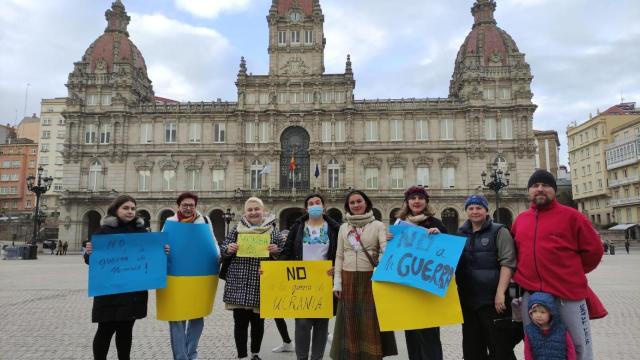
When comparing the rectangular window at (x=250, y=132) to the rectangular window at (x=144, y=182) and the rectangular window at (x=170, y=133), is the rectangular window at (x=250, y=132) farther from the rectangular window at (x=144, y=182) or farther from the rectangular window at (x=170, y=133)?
the rectangular window at (x=144, y=182)

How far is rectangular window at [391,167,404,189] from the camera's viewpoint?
4384cm

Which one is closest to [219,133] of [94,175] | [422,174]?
[94,175]

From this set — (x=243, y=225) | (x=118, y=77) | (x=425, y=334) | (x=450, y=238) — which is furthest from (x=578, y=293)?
(x=118, y=77)

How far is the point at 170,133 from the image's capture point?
45500 millimetres

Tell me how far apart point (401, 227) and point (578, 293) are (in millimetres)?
1973

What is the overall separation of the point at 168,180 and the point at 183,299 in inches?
1613

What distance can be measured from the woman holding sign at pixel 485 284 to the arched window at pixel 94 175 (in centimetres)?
4606

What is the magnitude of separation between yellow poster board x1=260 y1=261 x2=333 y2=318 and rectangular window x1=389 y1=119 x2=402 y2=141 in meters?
39.0

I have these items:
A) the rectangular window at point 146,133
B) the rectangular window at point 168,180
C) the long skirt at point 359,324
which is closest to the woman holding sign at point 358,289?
the long skirt at point 359,324

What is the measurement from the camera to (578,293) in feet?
15.2

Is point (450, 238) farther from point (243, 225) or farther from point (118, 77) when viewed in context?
point (118, 77)

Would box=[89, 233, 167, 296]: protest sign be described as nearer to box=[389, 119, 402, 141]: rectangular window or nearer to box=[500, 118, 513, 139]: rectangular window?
box=[389, 119, 402, 141]: rectangular window

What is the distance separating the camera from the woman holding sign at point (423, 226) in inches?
213

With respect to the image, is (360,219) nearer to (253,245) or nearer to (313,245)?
(313,245)
